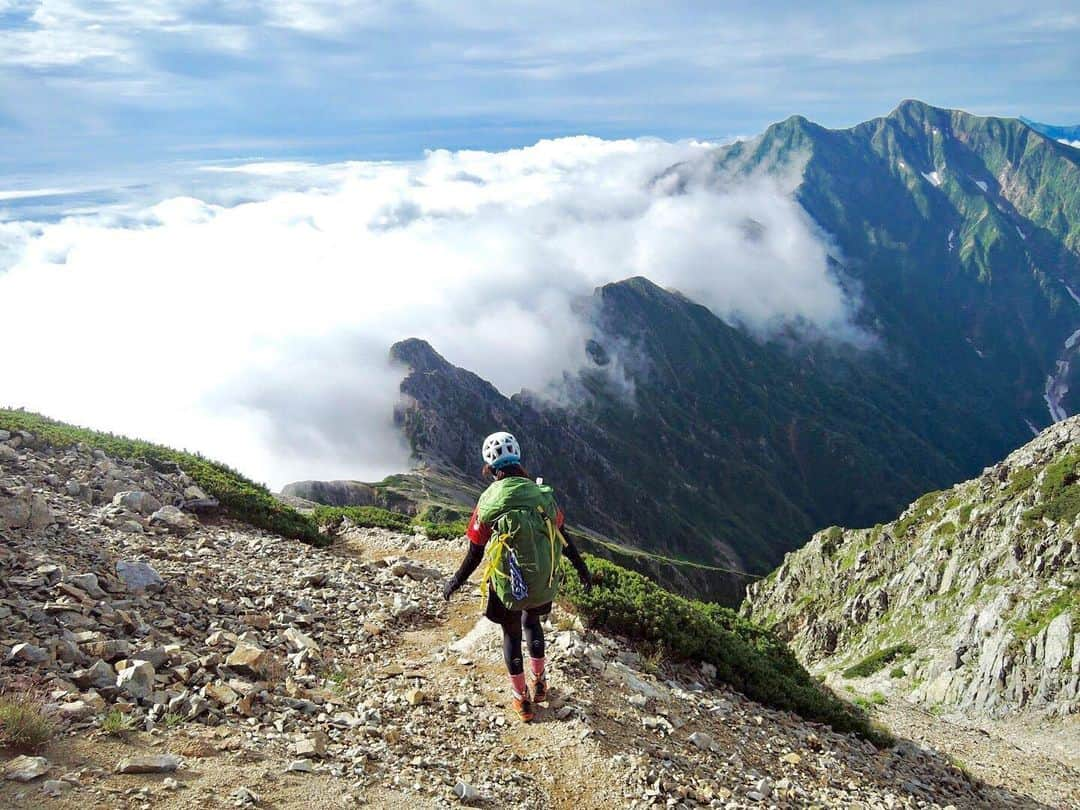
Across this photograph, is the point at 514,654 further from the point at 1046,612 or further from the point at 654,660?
the point at 1046,612

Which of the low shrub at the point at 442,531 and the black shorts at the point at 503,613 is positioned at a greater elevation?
the black shorts at the point at 503,613

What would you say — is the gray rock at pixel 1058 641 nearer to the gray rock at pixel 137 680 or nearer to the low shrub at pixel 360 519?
the low shrub at pixel 360 519

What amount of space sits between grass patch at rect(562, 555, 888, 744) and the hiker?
4.06m

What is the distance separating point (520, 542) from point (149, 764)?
16.4 feet

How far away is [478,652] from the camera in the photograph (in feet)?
41.7

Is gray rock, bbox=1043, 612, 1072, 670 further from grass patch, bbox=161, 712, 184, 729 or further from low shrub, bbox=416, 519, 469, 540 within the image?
grass patch, bbox=161, 712, 184, 729

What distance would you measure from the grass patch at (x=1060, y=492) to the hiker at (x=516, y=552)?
62.1 m

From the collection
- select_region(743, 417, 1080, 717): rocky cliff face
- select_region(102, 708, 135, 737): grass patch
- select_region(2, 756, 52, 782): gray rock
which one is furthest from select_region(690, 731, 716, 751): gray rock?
select_region(743, 417, 1080, 717): rocky cliff face

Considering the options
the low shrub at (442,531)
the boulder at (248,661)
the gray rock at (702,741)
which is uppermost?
the boulder at (248,661)

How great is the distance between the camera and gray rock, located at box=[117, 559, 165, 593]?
40.3ft

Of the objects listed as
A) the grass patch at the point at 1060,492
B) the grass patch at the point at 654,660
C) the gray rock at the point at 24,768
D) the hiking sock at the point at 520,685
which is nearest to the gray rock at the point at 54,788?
the gray rock at the point at 24,768

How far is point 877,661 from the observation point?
5012 cm

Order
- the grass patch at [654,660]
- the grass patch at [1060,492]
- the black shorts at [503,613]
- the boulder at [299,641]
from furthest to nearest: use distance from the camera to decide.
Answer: the grass patch at [1060,492] → the grass patch at [654,660] → the boulder at [299,641] → the black shorts at [503,613]

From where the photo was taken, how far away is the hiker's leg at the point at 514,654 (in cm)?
1042
